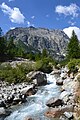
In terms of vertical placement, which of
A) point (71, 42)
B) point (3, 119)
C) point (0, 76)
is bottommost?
point (3, 119)

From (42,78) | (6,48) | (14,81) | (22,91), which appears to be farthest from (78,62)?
(6,48)

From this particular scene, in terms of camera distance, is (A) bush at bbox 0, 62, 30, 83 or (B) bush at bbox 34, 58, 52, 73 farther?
(B) bush at bbox 34, 58, 52, 73

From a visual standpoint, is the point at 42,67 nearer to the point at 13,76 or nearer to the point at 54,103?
the point at 13,76

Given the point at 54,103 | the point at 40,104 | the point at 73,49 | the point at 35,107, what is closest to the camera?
the point at 54,103

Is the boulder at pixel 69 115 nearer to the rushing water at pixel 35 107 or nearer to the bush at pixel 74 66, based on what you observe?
the rushing water at pixel 35 107

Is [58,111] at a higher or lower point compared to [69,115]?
higher

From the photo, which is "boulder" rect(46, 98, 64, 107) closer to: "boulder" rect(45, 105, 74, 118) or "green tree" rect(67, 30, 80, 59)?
"boulder" rect(45, 105, 74, 118)

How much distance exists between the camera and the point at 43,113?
27.9 meters

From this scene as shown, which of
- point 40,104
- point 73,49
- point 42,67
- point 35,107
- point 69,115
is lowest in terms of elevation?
point 69,115

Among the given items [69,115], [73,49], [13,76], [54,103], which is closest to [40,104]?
[54,103]

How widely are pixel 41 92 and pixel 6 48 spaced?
196 ft

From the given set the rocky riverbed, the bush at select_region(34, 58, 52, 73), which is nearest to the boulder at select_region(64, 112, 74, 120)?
the rocky riverbed

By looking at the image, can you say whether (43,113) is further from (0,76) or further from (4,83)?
(0,76)

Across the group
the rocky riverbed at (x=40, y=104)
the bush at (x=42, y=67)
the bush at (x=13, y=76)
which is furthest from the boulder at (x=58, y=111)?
the bush at (x=42, y=67)
